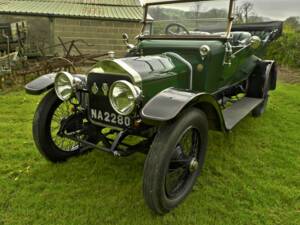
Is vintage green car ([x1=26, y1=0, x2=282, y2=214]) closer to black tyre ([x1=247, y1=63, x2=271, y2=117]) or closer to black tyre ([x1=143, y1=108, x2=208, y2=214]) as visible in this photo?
black tyre ([x1=143, y1=108, x2=208, y2=214])

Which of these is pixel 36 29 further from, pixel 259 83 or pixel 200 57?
pixel 200 57

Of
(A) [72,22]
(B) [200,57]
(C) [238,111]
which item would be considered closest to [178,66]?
(B) [200,57]

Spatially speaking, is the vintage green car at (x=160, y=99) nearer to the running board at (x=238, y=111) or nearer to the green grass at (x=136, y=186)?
the running board at (x=238, y=111)

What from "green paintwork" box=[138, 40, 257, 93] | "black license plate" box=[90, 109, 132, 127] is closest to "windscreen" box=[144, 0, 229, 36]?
"green paintwork" box=[138, 40, 257, 93]

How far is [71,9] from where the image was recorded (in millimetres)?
9508

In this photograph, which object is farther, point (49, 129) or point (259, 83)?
point (259, 83)

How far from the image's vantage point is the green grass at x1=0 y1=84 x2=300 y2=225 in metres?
2.25

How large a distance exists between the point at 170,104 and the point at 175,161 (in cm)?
53

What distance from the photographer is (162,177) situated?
6.64 feet

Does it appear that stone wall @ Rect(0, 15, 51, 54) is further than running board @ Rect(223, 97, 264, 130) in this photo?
Yes

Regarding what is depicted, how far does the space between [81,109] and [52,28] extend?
293 inches

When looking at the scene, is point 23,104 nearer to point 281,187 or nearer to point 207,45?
point 207,45

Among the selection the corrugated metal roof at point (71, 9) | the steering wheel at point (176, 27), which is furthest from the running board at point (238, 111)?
the corrugated metal roof at point (71, 9)

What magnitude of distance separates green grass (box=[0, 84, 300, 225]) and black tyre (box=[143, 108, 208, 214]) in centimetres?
15
